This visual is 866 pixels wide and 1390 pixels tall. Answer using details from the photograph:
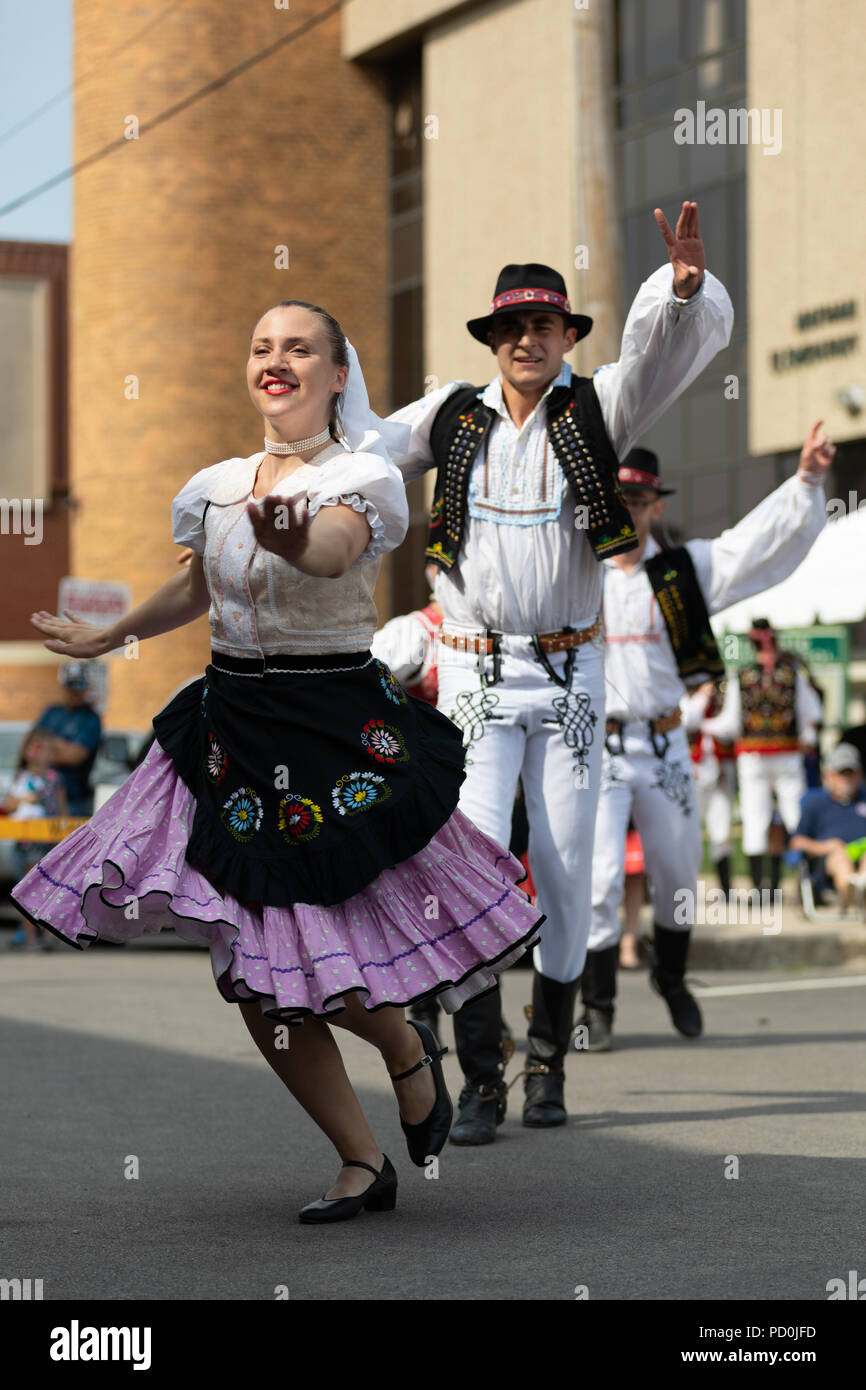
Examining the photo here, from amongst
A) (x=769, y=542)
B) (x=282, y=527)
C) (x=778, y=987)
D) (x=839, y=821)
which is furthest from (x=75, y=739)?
(x=282, y=527)

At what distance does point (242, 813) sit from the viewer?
4.57 m

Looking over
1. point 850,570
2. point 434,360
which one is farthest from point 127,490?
point 850,570

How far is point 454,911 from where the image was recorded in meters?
4.68

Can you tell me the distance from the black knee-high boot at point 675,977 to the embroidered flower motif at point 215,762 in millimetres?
3867

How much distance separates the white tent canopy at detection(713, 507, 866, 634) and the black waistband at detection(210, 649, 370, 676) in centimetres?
1118

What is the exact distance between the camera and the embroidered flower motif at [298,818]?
4.54 meters

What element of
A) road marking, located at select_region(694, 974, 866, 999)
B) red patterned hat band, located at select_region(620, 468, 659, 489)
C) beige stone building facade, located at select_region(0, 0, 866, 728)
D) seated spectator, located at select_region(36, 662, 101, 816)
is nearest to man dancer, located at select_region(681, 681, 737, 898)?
road marking, located at select_region(694, 974, 866, 999)

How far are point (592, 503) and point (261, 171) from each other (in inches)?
1161

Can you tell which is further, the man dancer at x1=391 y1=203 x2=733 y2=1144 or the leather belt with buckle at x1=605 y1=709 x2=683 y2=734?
the leather belt with buckle at x1=605 y1=709 x2=683 y2=734

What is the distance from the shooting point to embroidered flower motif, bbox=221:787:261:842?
4.55 metres

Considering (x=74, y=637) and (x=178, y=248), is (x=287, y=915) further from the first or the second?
(x=178, y=248)

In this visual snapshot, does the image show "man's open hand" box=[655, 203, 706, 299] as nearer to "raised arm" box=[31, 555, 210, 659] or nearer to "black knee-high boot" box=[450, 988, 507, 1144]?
"raised arm" box=[31, 555, 210, 659]

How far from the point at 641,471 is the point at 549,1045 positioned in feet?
8.97
